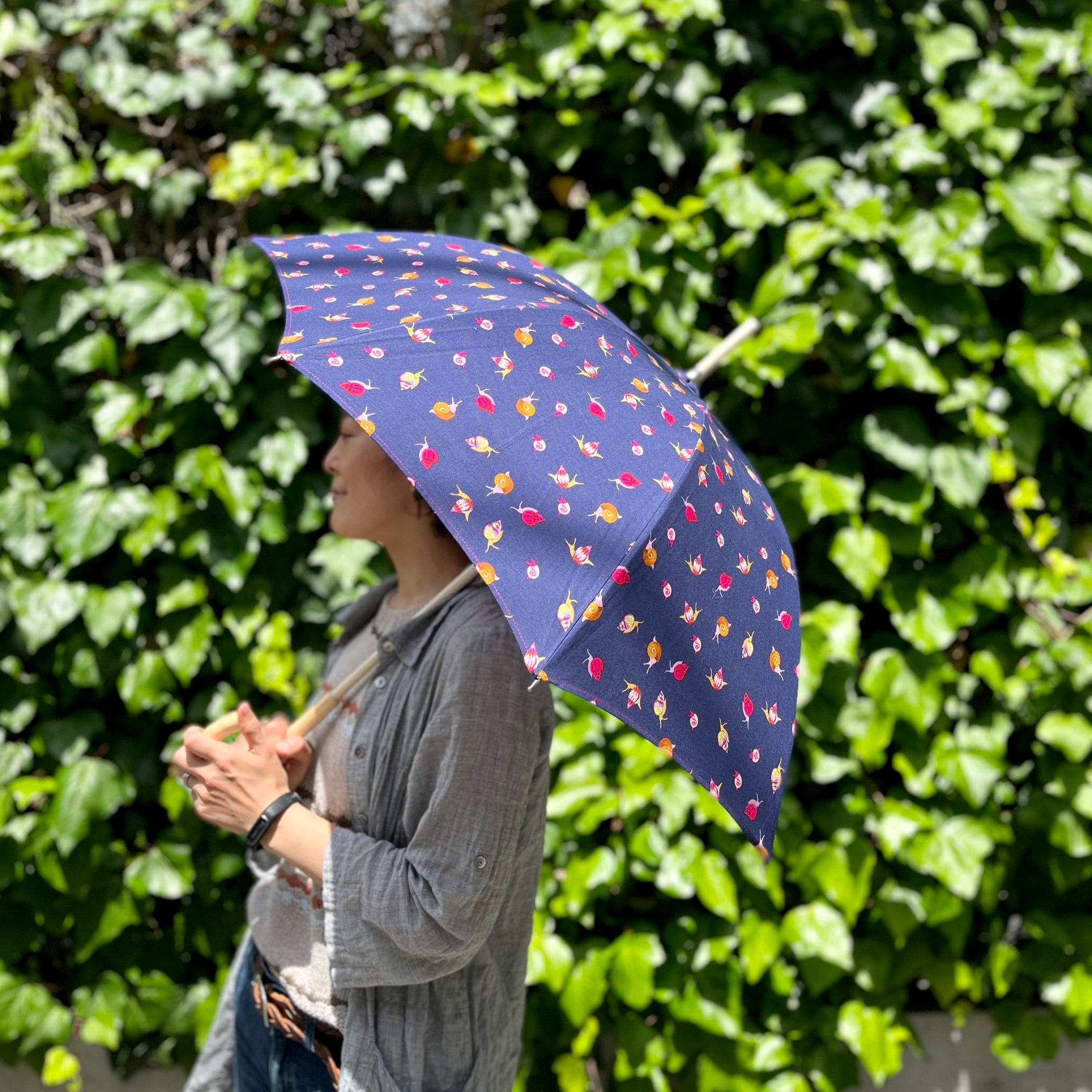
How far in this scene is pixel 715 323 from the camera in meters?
2.49

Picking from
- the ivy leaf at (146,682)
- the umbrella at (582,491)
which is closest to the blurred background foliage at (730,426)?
the ivy leaf at (146,682)

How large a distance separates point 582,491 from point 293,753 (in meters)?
0.60

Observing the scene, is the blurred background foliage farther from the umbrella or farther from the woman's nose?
the umbrella

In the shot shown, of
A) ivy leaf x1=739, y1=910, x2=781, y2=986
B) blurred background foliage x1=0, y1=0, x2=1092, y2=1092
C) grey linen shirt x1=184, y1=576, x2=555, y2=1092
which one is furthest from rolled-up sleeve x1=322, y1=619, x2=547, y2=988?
ivy leaf x1=739, y1=910, x2=781, y2=986

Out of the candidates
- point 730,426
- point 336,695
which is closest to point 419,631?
point 336,695

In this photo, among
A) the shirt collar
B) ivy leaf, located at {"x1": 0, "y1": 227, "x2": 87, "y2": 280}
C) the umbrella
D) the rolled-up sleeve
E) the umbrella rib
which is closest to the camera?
the umbrella

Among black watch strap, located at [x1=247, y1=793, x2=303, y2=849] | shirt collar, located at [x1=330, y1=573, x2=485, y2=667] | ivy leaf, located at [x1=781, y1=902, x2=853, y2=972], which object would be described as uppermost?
shirt collar, located at [x1=330, y1=573, x2=485, y2=667]

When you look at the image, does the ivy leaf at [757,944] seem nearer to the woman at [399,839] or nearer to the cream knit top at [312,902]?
the woman at [399,839]

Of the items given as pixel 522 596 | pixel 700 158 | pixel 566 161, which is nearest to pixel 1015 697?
pixel 700 158

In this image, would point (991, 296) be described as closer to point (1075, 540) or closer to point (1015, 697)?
point (1075, 540)

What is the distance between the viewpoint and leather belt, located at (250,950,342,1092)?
135 cm

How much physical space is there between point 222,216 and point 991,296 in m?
1.74

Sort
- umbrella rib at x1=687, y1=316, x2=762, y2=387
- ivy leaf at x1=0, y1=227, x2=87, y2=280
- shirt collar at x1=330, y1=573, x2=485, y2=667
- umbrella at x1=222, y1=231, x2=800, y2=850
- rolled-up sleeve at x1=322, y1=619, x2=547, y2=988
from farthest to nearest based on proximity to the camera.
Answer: ivy leaf at x1=0, y1=227, x2=87, y2=280, umbrella rib at x1=687, y1=316, x2=762, y2=387, shirt collar at x1=330, y1=573, x2=485, y2=667, rolled-up sleeve at x1=322, y1=619, x2=547, y2=988, umbrella at x1=222, y1=231, x2=800, y2=850

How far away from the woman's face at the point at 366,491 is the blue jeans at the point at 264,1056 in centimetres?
59
